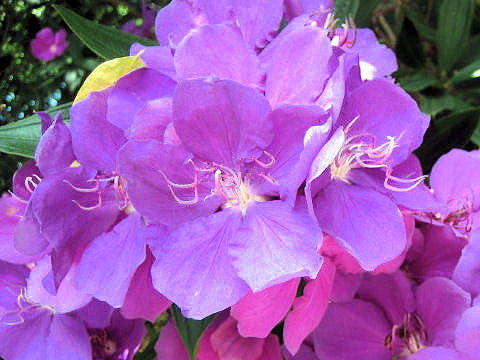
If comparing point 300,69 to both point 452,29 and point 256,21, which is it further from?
point 452,29

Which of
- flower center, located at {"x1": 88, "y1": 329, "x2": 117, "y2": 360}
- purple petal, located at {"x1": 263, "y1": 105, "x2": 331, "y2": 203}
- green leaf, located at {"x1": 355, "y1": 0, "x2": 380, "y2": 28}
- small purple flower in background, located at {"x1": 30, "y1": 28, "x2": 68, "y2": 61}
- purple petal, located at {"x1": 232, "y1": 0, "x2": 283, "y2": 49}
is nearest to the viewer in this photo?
→ purple petal, located at {"x1": 263, "y1": 105, "x2": 331, "y2": 203}

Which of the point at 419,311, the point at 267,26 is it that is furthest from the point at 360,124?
the point at 419,311

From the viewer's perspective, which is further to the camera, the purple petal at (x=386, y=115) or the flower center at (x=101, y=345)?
the flower center at (x=101, y=345)

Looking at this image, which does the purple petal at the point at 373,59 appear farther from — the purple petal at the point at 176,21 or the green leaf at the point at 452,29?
the green leaf at the point at 452,29

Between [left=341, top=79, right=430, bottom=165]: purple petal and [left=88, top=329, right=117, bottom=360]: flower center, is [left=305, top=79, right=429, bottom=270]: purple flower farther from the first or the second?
[left=88, top=329, right=117, bottom=360]: flower center

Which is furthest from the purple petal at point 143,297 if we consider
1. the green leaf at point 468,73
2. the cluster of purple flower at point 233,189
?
the green leaf at point 468,73

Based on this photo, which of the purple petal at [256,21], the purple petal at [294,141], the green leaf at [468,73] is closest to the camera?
the purple petal at [294,141]

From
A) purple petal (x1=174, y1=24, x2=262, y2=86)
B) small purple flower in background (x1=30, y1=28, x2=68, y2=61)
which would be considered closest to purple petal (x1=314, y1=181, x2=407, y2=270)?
purple petal (x1=174, y1=24, x2=262, y2=86)
